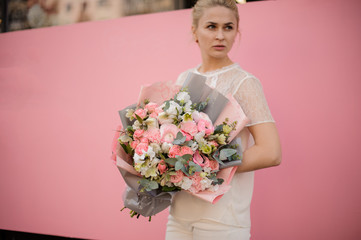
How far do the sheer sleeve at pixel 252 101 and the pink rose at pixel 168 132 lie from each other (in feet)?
1.04

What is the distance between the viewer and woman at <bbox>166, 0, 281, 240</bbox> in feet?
3.67

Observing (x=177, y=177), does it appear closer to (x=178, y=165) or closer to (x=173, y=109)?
(x=178, y=165)

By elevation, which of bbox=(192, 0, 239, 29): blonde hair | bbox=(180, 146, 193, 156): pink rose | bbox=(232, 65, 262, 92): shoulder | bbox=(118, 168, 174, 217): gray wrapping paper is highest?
bbox=(192, 0, 239, 29): blonde hair

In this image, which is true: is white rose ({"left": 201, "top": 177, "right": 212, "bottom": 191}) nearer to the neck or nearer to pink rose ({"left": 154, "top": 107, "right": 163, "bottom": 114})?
pink rose ({"left": 154, "top": 107, "right": 163, "bottom": 114})

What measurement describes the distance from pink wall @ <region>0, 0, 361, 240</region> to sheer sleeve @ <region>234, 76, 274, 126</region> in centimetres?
90

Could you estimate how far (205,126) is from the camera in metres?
1.00

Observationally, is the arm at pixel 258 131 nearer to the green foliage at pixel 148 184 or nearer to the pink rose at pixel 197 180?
the pink rose at pixel 197 180

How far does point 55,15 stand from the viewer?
2898mm

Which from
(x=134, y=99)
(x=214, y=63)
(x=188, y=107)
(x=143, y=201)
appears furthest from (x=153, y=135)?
(x=134, y=99)

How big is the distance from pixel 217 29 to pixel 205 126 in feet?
1.71

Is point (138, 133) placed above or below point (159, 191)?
above

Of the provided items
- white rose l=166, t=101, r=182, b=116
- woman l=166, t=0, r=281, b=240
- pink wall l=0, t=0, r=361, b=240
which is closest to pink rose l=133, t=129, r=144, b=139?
white rose l=166, t=101, r=182, b=116

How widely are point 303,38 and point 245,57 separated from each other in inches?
15.5

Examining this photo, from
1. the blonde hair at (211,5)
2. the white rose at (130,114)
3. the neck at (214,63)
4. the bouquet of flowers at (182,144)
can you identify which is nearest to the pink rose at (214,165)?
the bouquet of flowers at (182,144)
